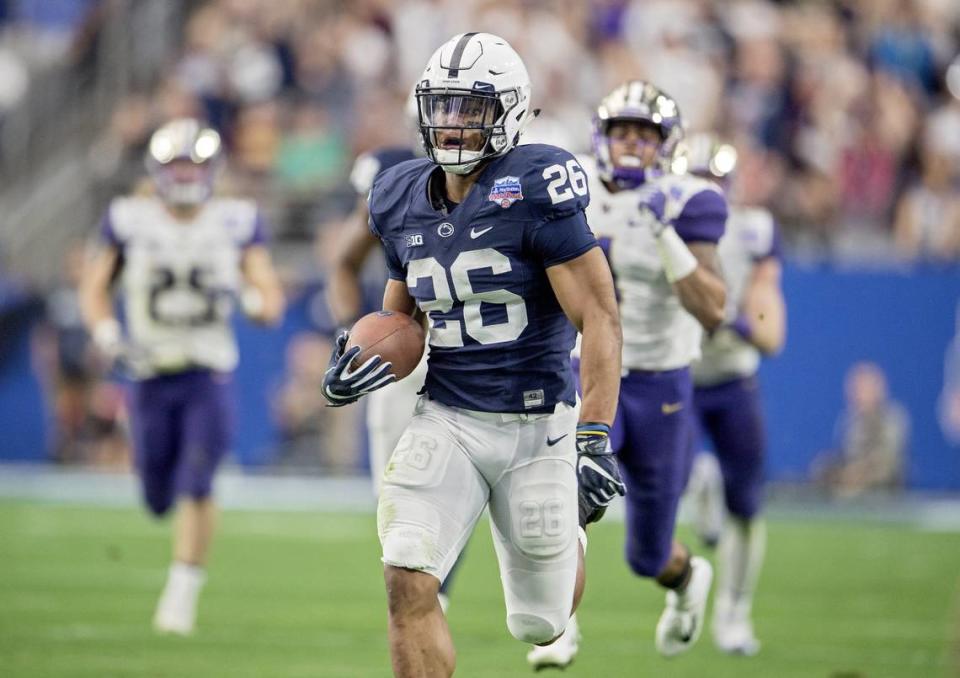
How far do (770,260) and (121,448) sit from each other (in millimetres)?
6978

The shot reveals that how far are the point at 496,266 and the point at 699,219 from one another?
4.49 feet

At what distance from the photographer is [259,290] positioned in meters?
7.36

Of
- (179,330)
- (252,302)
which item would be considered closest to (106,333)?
(179,330)

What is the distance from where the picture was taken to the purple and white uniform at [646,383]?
18.4ft

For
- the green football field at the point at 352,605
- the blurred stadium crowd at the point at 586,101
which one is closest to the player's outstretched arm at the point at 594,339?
the green football field at the point at 352,605

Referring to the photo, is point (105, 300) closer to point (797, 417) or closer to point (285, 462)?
point (285, 462)

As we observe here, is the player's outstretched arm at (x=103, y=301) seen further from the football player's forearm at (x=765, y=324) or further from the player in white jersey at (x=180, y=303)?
the football player's forearm at (x=765, y=324)

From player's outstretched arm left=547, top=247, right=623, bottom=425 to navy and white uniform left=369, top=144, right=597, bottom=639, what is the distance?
0.04 metres

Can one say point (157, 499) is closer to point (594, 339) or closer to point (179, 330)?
point (179, 330)

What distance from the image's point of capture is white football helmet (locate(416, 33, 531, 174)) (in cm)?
432

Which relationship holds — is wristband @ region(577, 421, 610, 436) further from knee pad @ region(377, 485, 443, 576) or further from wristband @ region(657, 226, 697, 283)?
wristband @ region(657, 226, 697, 283)

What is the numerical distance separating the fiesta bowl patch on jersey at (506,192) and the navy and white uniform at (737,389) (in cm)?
268

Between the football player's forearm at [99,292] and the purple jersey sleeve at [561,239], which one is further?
the football player's forearm at [99,292]

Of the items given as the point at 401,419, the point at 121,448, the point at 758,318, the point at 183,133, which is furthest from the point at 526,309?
the point at 121,448
